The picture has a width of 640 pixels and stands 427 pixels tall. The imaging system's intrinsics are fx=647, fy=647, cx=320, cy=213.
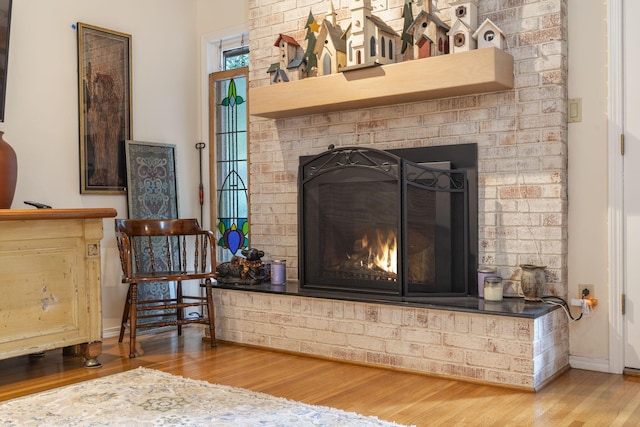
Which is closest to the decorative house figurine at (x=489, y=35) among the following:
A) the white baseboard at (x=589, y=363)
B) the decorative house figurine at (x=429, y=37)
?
the decorative house figurine at (x=429, y=37)

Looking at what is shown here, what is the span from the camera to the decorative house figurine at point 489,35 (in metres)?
3.34

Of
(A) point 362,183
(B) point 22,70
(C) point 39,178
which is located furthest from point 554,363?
(B) point 22,70

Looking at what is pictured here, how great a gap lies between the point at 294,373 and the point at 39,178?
2.05 meters

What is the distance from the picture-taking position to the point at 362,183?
3666mm

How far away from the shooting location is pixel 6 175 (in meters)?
3.39

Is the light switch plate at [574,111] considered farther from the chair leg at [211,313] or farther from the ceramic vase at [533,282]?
the chair leg at [211,313]

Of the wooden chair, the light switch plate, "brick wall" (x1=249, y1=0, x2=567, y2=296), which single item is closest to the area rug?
the wooden chair

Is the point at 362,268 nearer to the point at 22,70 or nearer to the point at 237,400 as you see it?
the point at 237,400

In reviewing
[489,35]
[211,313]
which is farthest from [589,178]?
[211,313]

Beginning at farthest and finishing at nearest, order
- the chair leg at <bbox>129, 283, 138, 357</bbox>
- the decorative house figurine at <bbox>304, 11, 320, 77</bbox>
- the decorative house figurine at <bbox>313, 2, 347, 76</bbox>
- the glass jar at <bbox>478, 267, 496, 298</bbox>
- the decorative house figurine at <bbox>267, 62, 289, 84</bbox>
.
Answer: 1. the decorative house figurine at <bbox>267, 62, 289, 84</bbox>
2. the decorative house figurine at <bbox>304, 11, 320, 77</bbox>
3. the decorative house figurine at <bbox>313, 2, 347, 76</bbox>
4. the chair leg at <bbox>129, 283, 138, 357</bbox>
5. the glass jar at <bbox>478, 267, 496, 298</bbox>

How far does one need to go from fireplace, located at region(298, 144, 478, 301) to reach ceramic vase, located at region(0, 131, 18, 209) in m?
1.71

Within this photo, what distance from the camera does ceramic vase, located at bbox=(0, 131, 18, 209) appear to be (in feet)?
11.1

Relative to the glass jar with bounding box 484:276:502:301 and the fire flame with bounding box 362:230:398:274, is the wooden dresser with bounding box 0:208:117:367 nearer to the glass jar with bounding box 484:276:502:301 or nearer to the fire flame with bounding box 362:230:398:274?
the fire flame with bounding box 362:230:398:274

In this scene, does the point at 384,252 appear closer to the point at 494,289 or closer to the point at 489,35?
the point at 494,289
